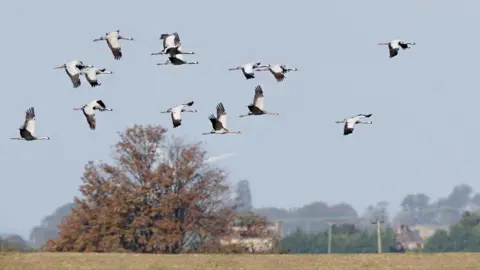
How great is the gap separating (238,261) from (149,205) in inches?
812

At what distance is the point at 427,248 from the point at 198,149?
70243 mm

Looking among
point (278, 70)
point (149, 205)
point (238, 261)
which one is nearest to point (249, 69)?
point (278, 70)

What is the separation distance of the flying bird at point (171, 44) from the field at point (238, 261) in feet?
37.2

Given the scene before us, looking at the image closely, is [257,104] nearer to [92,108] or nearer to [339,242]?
[92,108]

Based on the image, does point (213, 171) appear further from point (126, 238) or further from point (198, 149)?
point (126, 238)

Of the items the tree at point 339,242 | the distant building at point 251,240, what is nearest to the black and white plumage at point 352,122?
the distant building at point 251,240

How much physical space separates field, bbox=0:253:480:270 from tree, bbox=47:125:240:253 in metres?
15.4

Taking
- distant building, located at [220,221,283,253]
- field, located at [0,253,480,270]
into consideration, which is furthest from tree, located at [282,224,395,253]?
field, located at [0,253,480,270]

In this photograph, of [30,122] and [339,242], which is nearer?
[30,122]

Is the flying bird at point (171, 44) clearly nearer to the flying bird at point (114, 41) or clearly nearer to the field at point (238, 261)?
the flying bird at point (114, 41)

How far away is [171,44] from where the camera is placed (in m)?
45.6

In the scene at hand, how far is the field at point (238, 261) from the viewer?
177ft

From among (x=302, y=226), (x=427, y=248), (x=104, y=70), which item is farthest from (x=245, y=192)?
(x=104, y=70)

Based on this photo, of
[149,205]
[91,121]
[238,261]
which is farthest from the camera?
[149,205]
